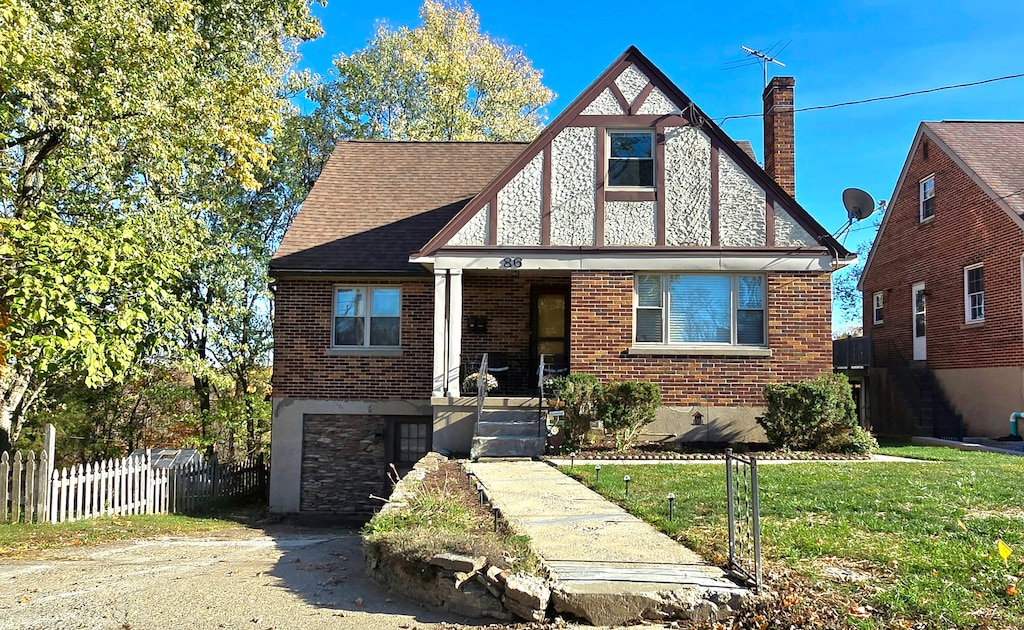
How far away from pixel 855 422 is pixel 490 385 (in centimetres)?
614

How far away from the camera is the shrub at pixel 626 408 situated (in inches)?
476

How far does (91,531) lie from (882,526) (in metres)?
10.6

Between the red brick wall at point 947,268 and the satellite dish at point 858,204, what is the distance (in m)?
5.44

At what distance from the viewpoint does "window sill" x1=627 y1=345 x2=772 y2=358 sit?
Answer: 13398 mm

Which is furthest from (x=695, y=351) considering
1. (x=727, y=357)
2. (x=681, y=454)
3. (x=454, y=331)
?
(x=454, y=331)

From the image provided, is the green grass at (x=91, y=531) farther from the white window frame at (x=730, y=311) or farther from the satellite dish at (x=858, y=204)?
the satellite dish at (x=858, y=204)

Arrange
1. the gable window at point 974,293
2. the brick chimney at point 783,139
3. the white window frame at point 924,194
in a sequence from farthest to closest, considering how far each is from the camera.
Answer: the white window frame at point 924,194 → the gable window at point 974,293 → the brick chimney at point 783,139

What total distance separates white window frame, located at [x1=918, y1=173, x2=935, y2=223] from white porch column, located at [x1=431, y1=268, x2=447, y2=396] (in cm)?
1405

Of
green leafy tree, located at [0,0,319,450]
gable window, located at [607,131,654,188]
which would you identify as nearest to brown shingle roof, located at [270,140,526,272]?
green leafy tree, located at [0,0,319,450]

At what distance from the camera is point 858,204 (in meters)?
13.4

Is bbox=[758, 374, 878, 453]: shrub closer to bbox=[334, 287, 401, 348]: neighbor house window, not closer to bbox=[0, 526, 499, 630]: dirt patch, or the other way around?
bbox=[0, 526, 499, 630]: dirt patch

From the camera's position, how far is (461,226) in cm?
1365

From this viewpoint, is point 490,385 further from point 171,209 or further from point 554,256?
point 171,209

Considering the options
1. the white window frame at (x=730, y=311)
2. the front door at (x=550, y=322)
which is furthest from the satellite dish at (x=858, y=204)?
the front door at (x=550, y=322)
